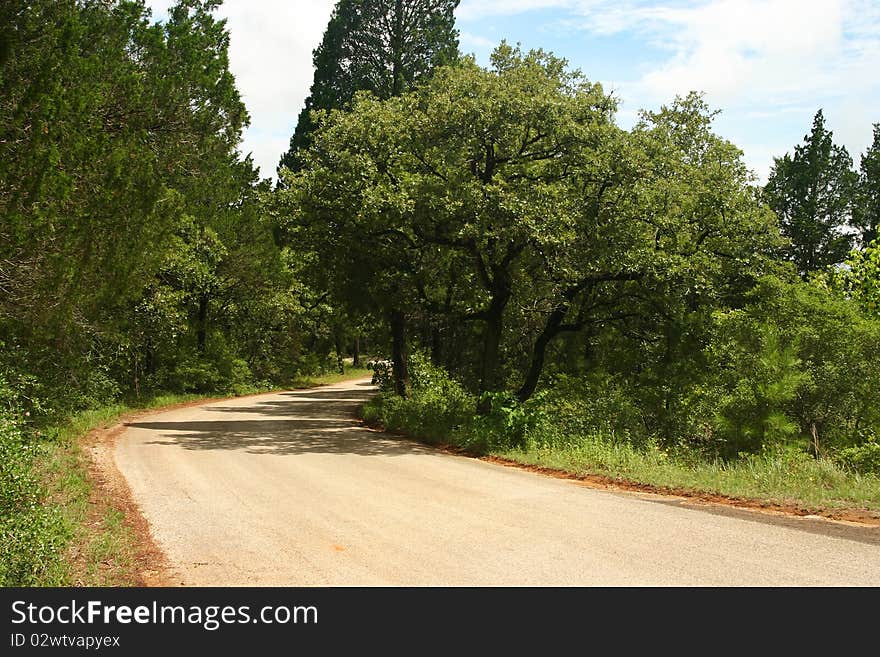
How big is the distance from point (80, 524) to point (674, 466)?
9.09m

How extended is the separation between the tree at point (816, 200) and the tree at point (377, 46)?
70.5 ft

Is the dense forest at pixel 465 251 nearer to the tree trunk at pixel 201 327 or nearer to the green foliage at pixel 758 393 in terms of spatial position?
the green foliage at pixel 758 393

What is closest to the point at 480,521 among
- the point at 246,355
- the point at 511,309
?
the point at 511,309

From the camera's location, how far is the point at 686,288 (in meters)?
18.4

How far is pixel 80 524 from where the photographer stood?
8.95 m

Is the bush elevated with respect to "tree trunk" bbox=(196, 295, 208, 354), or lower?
lower

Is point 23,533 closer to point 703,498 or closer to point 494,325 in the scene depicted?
point 703,498

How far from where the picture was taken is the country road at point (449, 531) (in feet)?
22.1

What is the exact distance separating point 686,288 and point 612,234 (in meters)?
2.23

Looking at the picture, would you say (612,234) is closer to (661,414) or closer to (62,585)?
(661,414)

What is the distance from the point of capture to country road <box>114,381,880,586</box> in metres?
6.74

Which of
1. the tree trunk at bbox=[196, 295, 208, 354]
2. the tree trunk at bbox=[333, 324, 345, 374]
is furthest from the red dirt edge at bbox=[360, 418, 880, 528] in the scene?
the tree trunk at bbox=[333, 324, 345, 374]

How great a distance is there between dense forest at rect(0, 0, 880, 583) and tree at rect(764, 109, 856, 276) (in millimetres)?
17988

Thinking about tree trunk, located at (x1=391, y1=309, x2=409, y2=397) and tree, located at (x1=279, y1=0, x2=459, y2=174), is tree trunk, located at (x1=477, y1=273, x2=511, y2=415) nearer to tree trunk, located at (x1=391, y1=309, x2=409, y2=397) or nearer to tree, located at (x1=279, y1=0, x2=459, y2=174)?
tree trunk, located at (x1=391, y1=309, x2=409, y2=397)
